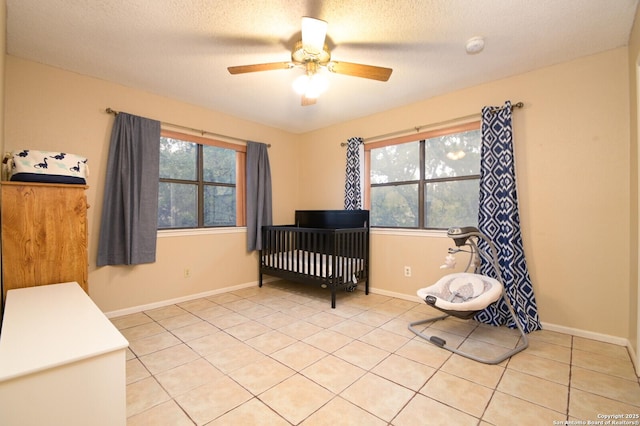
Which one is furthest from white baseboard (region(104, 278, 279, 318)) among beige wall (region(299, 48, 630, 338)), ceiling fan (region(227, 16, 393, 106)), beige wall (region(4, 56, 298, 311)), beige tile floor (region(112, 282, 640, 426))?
beige wall (region(299, 48, 630, 338))

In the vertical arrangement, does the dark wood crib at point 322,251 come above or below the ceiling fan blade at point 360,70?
below

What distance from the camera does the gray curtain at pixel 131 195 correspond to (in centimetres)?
273

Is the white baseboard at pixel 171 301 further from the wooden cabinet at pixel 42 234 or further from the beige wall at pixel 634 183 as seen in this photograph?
the beige wall at pixel 634 183

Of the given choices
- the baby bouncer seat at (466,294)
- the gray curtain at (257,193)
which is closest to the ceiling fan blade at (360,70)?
the baby bouncer seat at (466,294)

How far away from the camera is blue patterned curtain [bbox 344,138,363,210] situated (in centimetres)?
364

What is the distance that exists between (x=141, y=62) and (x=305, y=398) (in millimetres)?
2800

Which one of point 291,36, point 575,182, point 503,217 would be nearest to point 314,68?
point 291,36

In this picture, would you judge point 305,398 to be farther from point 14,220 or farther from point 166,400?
point 14,220

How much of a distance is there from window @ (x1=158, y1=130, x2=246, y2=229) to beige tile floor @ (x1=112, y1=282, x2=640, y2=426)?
1.15 meters

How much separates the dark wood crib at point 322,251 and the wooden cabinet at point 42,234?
79.5 inches

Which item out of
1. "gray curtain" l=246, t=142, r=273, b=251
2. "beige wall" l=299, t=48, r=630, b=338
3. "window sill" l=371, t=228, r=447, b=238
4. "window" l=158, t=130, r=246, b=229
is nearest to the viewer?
"beige wall" l=299, t=48, r=630, b=338

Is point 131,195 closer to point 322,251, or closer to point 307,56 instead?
point 322,251

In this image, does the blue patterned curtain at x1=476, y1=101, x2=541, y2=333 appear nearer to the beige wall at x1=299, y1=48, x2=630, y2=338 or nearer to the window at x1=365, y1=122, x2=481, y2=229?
the beige wall at x1=299, y1=48, x2=630, y2=338

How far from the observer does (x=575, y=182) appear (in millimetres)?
2355
